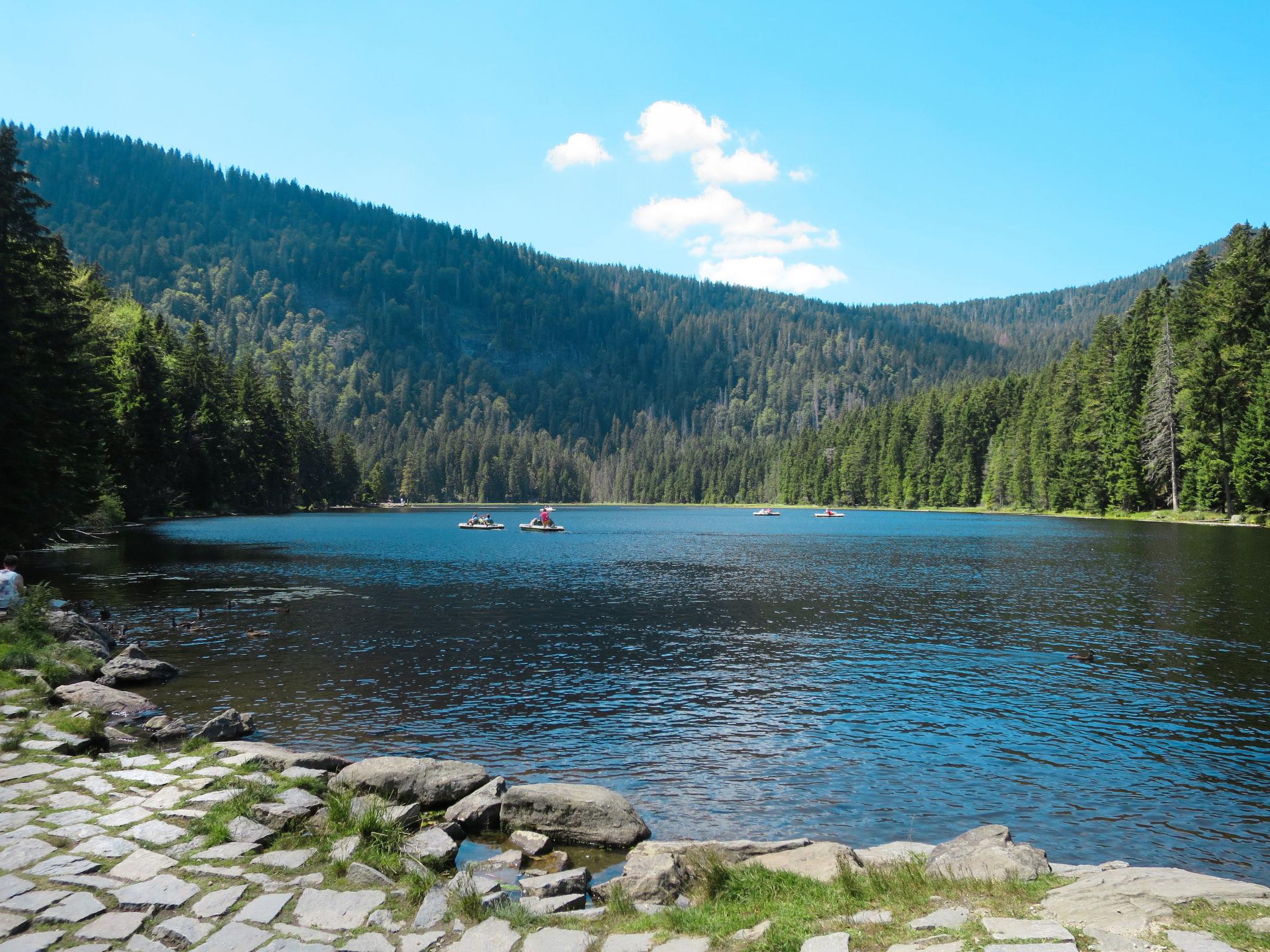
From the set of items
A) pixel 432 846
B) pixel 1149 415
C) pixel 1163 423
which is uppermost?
pixel 1149 415

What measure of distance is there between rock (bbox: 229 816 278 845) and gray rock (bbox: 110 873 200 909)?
4.16ft

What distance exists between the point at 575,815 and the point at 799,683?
12.4 metres

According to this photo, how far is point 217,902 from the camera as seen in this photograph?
27.2 ft

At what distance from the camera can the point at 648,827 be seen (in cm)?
1343

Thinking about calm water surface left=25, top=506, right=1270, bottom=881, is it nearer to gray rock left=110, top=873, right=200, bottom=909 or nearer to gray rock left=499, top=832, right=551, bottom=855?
gray rock left=499, top=832, right=551, bottom=855

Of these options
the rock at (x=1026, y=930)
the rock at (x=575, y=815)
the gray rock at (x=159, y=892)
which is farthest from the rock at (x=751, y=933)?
the gray rock at (x=159, y=892)

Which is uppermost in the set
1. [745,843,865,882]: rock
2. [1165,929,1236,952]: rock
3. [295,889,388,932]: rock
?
[1165,929,1236,952]: rock

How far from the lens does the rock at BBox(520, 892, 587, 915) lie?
8.80m

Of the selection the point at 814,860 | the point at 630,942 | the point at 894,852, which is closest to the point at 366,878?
the point at 630,942

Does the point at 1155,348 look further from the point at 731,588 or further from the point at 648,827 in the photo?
the point at 648,827

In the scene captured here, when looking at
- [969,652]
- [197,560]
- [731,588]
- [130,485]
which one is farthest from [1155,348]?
[130,485]

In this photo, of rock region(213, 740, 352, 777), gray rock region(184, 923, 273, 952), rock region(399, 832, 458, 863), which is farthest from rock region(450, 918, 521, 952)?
rock region(213, 740, 352, 777)

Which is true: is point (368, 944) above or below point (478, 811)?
above

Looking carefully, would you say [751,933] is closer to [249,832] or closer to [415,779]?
[249,832]
